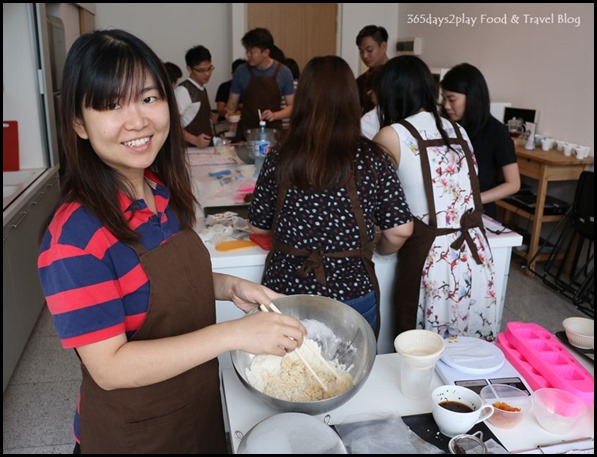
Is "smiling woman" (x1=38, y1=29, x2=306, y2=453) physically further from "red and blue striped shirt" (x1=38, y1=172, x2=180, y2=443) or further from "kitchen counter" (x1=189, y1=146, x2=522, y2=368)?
"kitchen counter" (x1=189, y1=146, x2=522, y2=368)

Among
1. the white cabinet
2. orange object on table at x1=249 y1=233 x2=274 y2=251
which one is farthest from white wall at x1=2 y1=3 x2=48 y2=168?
orange object on table at x1=249 y1=233 x2=274 y2=251

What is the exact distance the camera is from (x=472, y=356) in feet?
4.34

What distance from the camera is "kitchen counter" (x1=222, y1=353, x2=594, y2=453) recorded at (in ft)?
3.52

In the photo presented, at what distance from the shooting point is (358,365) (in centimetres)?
123

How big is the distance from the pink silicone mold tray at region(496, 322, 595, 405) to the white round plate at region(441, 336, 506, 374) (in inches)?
2.1

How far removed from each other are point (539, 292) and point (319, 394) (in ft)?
9.73

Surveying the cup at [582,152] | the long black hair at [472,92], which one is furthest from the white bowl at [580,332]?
the cup at [582,152]

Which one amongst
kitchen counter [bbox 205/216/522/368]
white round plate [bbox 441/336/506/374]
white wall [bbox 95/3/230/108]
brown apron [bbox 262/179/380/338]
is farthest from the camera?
white wall [bbox 95/3/230/108]

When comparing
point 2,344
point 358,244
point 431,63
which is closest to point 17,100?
point 2,344

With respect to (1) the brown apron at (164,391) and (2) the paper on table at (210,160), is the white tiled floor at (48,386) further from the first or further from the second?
(2) the paper on table at (210,160)

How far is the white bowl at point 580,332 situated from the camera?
1.36 m

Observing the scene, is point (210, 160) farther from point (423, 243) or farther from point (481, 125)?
point (423, 243)

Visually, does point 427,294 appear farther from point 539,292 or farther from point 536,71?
point 536,71

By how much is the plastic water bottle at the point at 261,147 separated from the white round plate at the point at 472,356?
1983 mm
